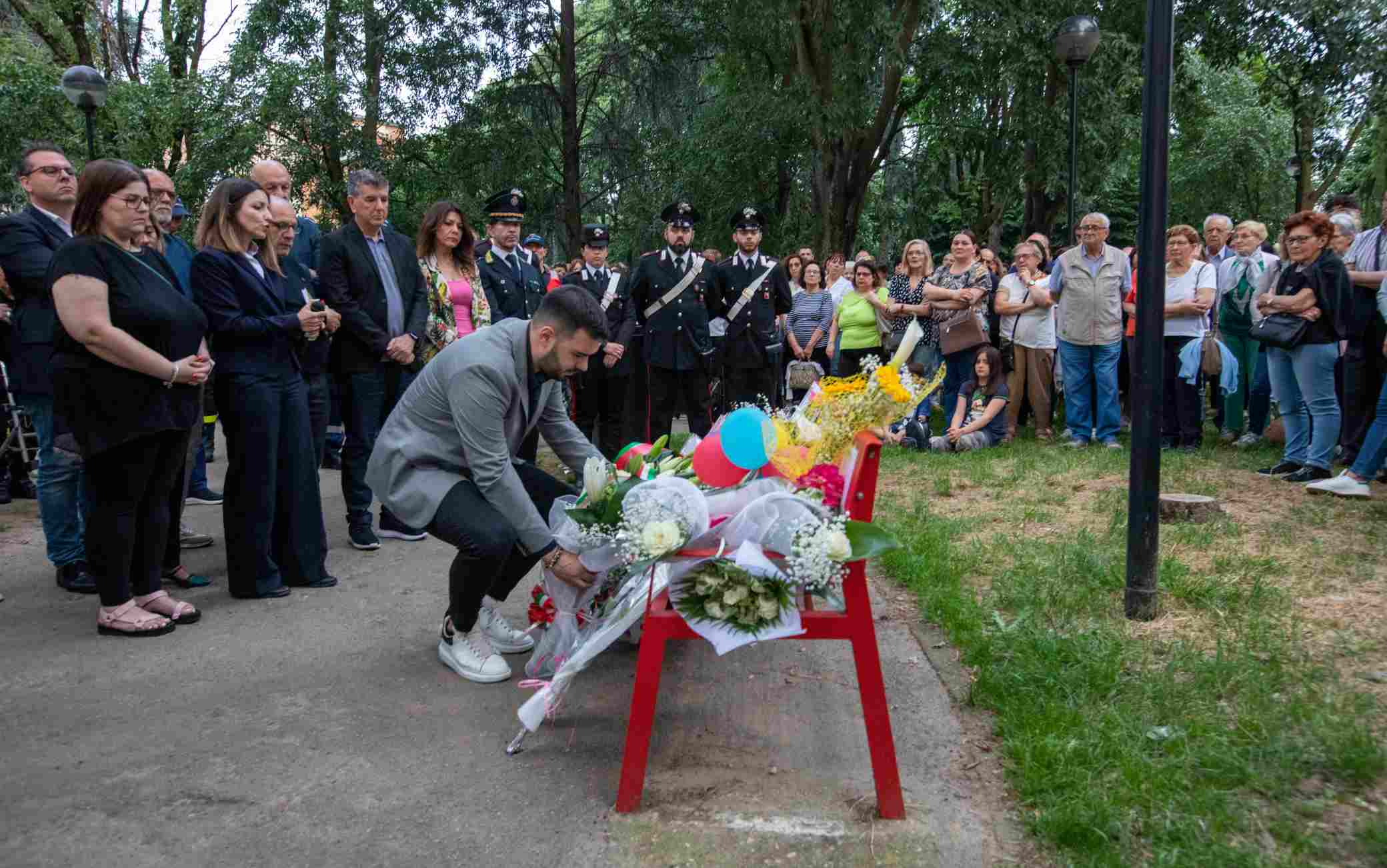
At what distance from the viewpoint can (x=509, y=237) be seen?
310 inches

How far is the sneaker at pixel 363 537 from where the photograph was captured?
6.28 metres

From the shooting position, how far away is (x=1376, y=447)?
21.4 ft

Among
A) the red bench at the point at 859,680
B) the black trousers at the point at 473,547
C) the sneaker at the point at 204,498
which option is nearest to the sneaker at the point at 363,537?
the sneaker at the point at 204,498

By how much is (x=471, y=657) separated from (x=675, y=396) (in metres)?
4.67

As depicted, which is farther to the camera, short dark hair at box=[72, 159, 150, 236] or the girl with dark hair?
the girl with dark hair

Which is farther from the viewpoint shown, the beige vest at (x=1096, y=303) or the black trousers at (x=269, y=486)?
the beige vest at (x=1096, y=303)

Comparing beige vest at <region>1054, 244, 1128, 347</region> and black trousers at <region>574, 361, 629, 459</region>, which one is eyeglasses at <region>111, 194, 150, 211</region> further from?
beige vest at <region>1054, 244, 1128, 347</region>

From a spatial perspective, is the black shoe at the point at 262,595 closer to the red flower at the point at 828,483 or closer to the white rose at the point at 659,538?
the white rose at the point at 659,538

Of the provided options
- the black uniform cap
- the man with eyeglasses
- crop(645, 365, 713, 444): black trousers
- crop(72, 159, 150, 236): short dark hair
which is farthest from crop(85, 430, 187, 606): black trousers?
the man with eyeglasses

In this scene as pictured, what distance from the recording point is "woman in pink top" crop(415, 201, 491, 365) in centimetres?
664

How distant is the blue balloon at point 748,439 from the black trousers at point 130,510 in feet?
8.93

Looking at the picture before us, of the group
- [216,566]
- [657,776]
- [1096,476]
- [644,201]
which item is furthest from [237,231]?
[644,201]

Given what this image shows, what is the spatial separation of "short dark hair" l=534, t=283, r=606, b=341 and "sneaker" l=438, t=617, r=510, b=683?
136 centimetres

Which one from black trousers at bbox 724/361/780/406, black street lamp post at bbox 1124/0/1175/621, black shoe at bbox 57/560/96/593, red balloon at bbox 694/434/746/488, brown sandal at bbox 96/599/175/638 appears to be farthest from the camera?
black trousers at bbox 724/361/780/406
